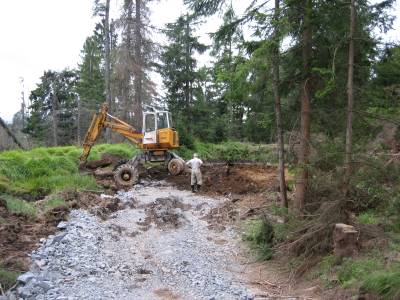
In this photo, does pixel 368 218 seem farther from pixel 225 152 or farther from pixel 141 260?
pixel 225 152

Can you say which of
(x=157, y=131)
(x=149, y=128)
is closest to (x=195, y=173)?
(x=157, y=131)

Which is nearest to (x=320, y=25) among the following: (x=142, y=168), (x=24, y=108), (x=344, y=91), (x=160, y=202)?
(x=344, y=91)

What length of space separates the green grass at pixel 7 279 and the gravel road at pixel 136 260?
168 mm

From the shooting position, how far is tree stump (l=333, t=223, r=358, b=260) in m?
6.90

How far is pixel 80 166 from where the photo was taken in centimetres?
1867

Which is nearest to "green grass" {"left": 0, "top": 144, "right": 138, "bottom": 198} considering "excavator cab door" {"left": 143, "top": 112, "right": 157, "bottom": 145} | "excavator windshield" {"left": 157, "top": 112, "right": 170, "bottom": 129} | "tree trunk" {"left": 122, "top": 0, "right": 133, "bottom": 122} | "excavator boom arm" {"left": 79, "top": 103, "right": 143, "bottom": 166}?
"excavator boom arm" {"left": 79, "top": 103, "right": 143, "bottom": 166}

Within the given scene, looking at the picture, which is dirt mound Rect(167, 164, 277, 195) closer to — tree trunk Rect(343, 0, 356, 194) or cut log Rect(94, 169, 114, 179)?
cut log Rect(94, 169, 114, 179)

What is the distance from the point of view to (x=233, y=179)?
18.0m

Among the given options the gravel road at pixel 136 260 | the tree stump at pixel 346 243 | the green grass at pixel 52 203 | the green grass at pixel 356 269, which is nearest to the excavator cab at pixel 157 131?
the gravel road at pixel 136 260

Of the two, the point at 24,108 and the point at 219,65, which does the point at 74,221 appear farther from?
the point at 24,108

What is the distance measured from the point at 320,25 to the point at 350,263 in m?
4.76

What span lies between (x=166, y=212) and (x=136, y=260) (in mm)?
3776

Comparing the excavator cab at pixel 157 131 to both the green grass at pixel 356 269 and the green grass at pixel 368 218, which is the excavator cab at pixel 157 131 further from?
the green grass at pixel 356 269

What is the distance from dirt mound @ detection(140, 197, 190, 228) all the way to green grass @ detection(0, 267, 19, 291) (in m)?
5.12
